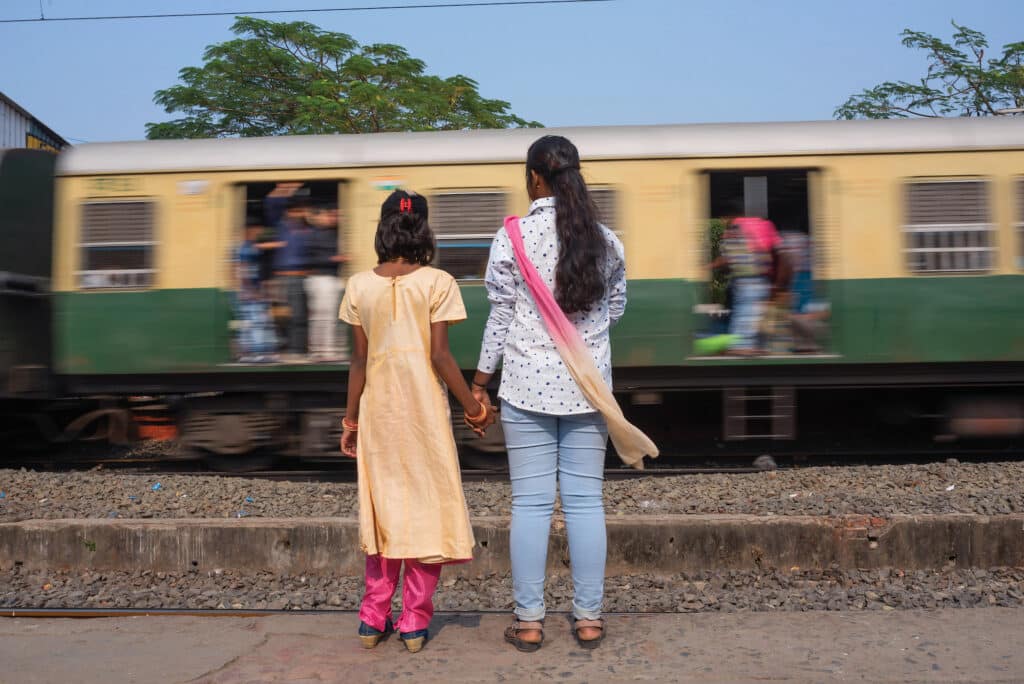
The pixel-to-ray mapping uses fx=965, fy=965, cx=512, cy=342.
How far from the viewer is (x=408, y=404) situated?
346cm

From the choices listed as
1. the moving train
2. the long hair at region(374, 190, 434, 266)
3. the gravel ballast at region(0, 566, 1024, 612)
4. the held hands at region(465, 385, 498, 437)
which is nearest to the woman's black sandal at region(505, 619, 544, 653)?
the held hands at region(465, 385, 498, 437)

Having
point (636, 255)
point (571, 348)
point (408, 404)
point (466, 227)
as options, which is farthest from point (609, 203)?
point (408, 404)

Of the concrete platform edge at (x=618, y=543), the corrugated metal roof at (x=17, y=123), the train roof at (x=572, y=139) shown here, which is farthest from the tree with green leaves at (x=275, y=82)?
the concrete platform edge at (x=618, y=543)

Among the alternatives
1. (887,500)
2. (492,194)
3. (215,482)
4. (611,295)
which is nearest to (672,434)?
(492,194)

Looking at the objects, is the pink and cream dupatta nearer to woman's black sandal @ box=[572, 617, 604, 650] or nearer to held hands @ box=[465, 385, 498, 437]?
held hands @ box=[465, 385, 498, 437]

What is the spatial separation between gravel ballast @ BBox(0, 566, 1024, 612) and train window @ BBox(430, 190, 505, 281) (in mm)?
3460

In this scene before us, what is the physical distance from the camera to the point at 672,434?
9.60m

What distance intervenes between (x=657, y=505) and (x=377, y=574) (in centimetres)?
278

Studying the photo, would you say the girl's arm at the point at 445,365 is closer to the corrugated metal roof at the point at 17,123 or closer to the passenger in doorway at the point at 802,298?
the passenger in doorway at the point at 802,298

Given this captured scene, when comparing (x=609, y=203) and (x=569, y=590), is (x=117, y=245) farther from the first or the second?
(x=569, y=590)

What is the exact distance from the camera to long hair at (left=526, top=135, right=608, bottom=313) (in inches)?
134

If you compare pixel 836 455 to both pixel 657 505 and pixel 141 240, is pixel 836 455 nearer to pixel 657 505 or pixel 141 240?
pixel 657 505

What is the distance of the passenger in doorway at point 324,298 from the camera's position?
8172 millimetres

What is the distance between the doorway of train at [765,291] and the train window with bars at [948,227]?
78 centimetres
